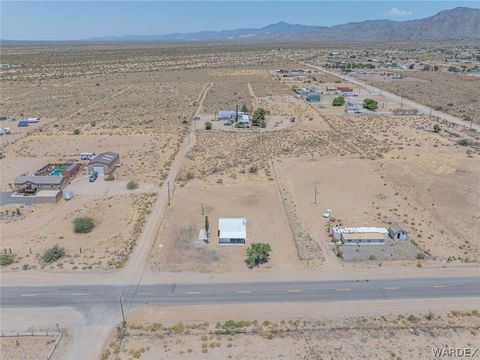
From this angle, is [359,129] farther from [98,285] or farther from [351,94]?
[98,285]

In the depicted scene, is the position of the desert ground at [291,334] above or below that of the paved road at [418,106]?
below

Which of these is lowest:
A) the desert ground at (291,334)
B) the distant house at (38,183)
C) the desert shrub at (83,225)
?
the desert ground at (291,334)

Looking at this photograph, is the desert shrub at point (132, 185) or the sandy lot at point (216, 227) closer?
the sandy lot at point (216, 227)

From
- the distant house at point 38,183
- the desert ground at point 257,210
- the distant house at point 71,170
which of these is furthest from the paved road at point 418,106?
the distant house at point 38,183

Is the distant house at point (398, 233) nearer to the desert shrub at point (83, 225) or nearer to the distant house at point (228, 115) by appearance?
the desert shrub at point (83, 225)

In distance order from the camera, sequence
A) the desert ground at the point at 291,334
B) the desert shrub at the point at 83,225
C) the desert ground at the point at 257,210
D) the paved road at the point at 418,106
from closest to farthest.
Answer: the desert ground at the point at 291,334 < the desert ground at the point at 257,210 < the desert shrub at the point at 83,225 < the paved road at the point at 418,106

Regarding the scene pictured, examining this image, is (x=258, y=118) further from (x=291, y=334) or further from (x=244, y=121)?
(x=291, y=334)
